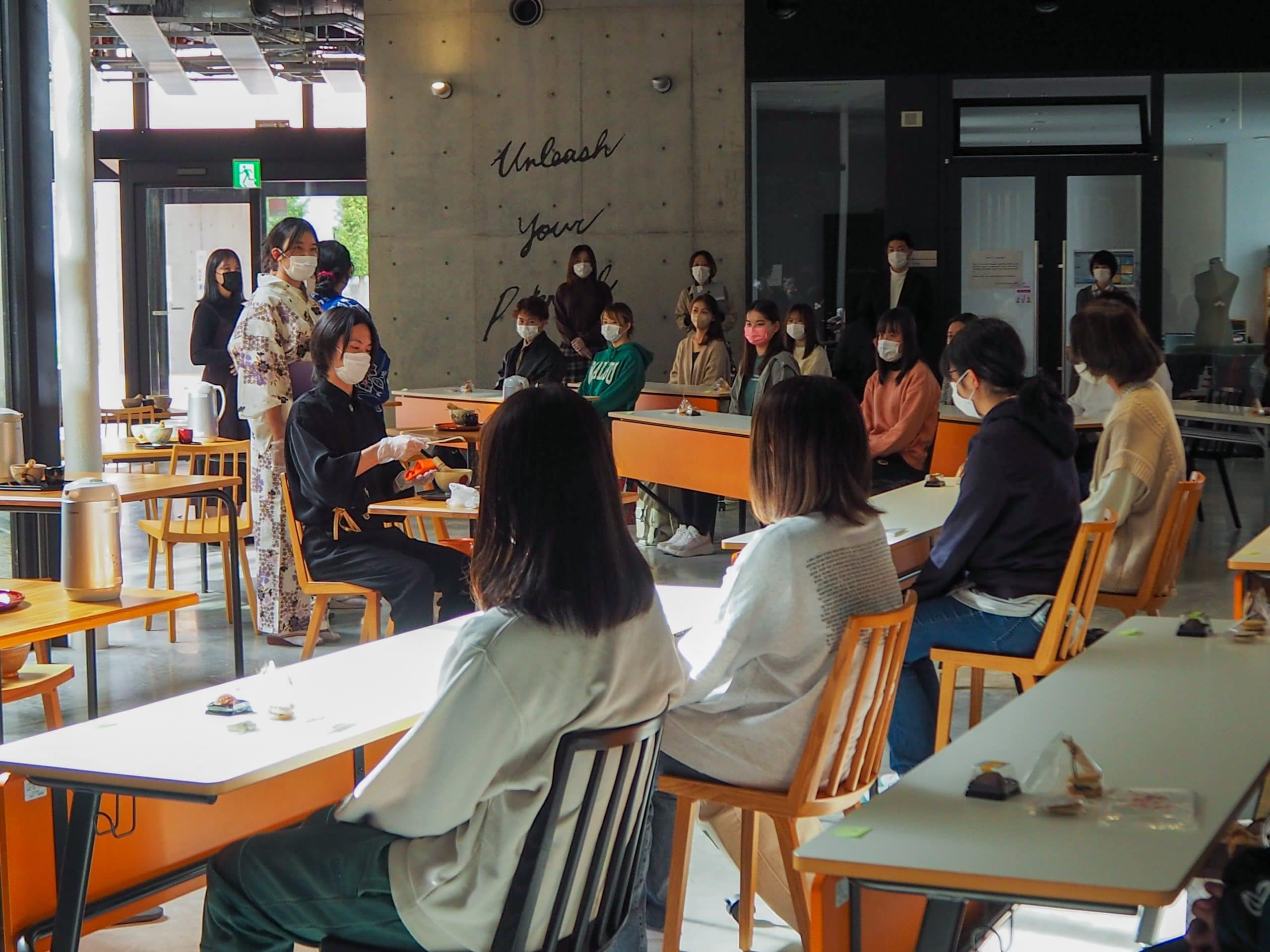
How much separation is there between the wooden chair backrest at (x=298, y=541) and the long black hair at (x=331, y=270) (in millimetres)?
2070

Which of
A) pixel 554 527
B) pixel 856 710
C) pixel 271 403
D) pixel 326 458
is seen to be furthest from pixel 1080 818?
pixel 271 403

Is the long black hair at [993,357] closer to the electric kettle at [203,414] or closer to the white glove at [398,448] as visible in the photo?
the white glove at [398,448]

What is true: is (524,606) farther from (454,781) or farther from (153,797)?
(153,797)

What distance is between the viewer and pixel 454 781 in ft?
6.08

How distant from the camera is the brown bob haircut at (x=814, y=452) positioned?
268cm

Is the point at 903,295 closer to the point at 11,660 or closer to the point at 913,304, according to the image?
the point at 913,304

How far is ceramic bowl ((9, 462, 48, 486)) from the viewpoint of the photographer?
174 inches

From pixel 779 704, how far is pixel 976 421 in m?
4.57

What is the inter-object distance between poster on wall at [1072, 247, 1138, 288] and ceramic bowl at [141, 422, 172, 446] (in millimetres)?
7185

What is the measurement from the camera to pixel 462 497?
4.45 metres

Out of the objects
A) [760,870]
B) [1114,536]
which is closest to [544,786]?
[760,870]

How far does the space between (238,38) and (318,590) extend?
7980mm

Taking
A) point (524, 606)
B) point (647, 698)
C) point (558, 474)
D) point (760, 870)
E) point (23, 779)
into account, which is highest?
point (558, 474)

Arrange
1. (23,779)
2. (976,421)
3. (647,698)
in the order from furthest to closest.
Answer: (976,421), (23,779), (647,698)
